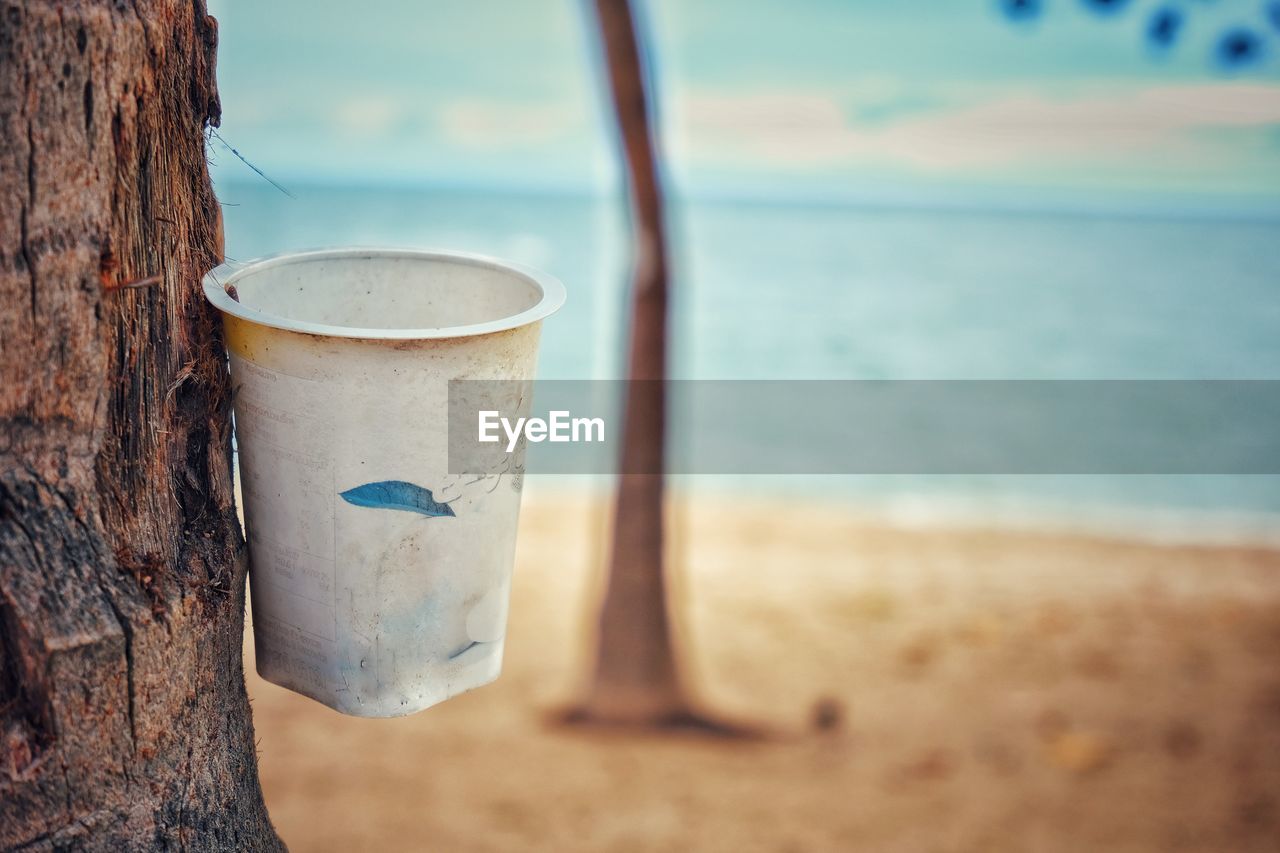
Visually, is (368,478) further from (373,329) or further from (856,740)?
(856,740)

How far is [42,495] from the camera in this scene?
1.25 meters

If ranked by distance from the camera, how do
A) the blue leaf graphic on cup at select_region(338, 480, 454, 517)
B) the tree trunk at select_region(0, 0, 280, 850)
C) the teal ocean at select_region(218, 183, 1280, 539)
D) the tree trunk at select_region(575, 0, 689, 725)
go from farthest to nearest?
1. the teal ocean at select_region(218, 183, 1280, 539)
2. the tree trunk at select_region(575, 0, 689, 725)
3. the blue leaf graphic on cup at select_region(338, 480, 454, 517)
4. the tree trunk at select_region(0, 0, 280, 850)

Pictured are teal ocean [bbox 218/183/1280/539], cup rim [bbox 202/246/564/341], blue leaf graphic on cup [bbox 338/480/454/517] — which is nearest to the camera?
cup rim [bbox 202/246/564/341]

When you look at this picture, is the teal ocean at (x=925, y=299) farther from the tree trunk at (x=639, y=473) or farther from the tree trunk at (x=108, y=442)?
the tree trunk at (x=108, y=442)

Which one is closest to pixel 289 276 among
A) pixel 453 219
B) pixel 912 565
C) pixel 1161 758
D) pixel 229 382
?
pixel 229 382

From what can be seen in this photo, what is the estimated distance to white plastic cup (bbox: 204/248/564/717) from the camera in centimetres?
149

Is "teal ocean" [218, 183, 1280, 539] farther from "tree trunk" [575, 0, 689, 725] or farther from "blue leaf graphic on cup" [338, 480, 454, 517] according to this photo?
"blue leaf graphic on cup" [338, 480, 454, 517]

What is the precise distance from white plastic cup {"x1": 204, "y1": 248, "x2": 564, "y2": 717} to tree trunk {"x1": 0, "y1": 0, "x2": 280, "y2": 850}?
12cm

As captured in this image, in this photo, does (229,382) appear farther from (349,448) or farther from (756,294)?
(756,294)

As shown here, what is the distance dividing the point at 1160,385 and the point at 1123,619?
30.8 ft

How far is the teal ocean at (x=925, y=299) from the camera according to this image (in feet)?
33.7

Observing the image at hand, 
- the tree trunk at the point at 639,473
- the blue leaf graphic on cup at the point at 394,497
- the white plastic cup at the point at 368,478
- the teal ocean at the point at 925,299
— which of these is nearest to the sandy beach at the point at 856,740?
the tree trunk at the point at 639,473

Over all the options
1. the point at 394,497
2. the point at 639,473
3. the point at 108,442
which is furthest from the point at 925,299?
the point at 108,442

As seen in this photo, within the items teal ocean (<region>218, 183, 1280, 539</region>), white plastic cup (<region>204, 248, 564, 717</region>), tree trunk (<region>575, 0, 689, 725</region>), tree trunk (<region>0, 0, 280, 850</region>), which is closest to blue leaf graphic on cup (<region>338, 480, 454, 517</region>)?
white plastic cup (<region>204, 248, 564, 717</region>)
